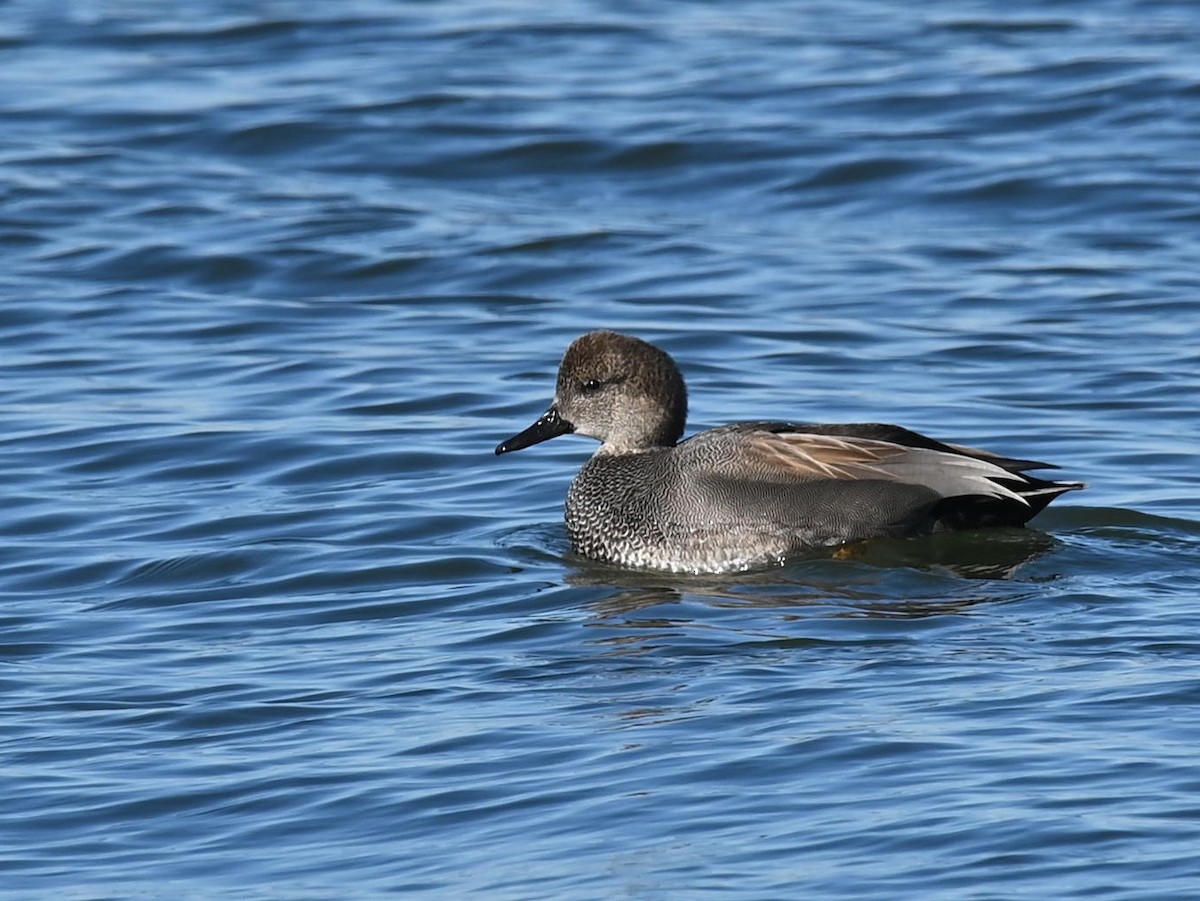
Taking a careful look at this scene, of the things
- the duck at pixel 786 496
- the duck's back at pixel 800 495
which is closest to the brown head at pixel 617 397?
the duck at pixel 786 496

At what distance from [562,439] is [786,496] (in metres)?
2.99

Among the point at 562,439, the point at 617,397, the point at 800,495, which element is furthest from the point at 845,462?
the point at 562,439

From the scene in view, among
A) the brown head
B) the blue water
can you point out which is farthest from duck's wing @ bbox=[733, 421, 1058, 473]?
the brown head

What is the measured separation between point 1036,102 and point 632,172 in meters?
3.42

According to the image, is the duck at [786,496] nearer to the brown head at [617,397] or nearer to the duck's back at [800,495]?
the duck's back at [800,495]

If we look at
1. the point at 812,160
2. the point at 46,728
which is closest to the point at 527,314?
the point at 812,160

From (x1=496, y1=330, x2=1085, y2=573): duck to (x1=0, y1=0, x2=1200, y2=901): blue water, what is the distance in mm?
159

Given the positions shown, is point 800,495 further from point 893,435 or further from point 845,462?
point 893,435

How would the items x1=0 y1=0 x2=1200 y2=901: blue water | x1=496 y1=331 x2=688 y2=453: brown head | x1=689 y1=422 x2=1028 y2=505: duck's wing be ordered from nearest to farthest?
x1=0 y1=0 x2=1200 y2=901: blue water, x1=689 y1=422 x2=1028 y2=505: duck's wing, x1=496 y1=331 x2=688 y2=453: brown head

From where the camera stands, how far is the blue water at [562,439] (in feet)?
20.0

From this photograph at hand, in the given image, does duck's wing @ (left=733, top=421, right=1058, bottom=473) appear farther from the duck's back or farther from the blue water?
the blue water

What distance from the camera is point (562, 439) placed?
11.7 metres

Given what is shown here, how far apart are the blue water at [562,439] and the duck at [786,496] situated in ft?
0.52

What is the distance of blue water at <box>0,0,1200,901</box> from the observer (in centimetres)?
610
